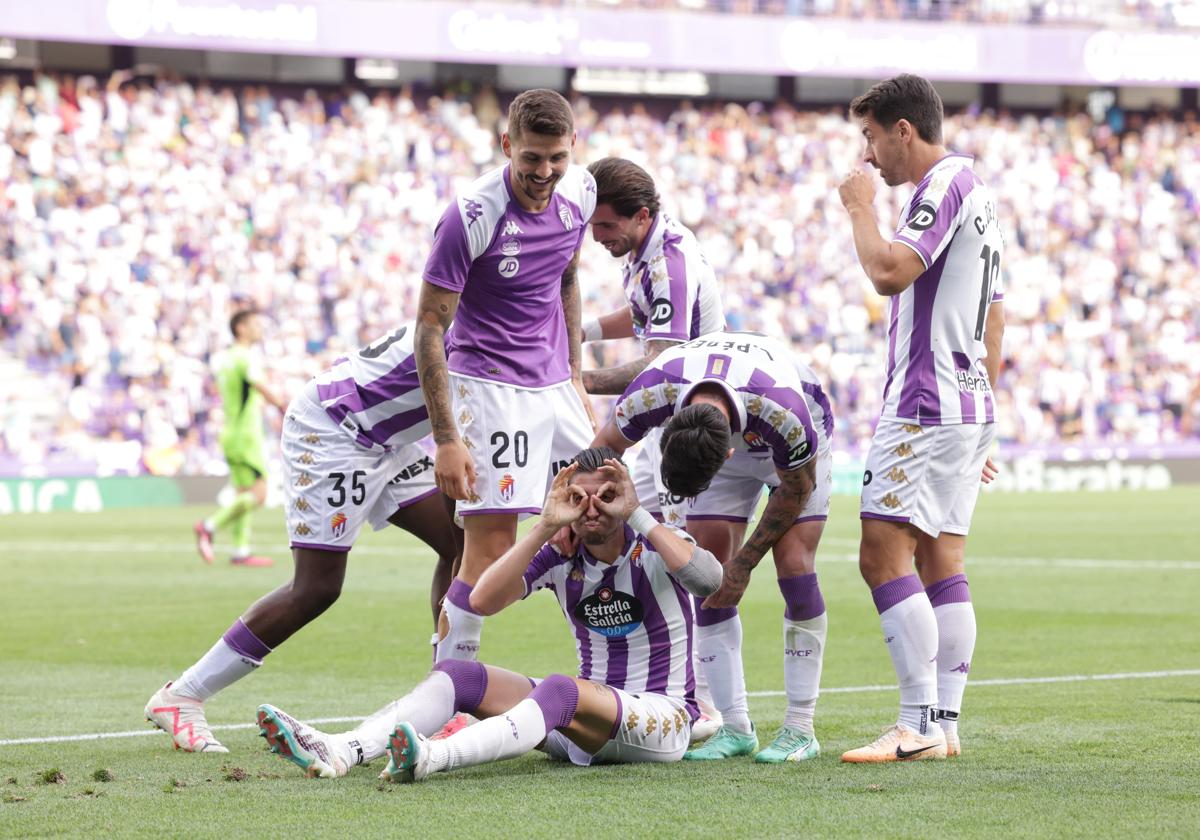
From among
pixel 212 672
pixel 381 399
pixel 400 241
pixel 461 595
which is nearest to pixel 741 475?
pixel 461 595

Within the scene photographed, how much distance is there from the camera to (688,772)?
5.57 metres

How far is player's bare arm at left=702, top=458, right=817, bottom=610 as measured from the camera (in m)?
5.84

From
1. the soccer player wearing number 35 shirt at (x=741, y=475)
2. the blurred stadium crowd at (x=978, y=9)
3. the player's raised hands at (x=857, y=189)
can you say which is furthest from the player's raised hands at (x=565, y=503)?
the blurred stadium crowd at (x=978, y=9)

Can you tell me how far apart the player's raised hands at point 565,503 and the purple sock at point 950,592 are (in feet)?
4.77

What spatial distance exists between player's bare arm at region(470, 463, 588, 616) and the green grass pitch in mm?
600

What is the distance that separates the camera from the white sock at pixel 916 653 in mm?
5789

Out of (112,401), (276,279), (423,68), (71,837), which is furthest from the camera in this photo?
(423,68)

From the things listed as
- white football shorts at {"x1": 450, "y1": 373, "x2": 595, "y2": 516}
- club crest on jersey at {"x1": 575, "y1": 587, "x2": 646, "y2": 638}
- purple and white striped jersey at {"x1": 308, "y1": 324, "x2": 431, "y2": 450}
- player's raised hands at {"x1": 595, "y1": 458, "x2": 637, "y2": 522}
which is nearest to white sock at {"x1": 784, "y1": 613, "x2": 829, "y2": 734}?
club crest on jersey at {"x1": 575, "y1": 587, "x2": 646, "y2": 638}

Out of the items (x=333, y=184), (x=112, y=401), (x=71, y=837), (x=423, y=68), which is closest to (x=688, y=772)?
(x=71, y=837)

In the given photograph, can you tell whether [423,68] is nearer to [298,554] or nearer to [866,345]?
[866,345]

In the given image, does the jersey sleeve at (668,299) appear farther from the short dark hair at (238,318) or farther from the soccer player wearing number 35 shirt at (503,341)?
the short dark hair at (238,318)

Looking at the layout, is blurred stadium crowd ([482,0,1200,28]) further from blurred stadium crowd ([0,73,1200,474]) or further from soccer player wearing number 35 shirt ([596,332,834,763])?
soccer player wearing number 35 shirt ([596,332,834,763])

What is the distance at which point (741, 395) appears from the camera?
218 inches

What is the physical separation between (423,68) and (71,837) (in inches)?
1172
